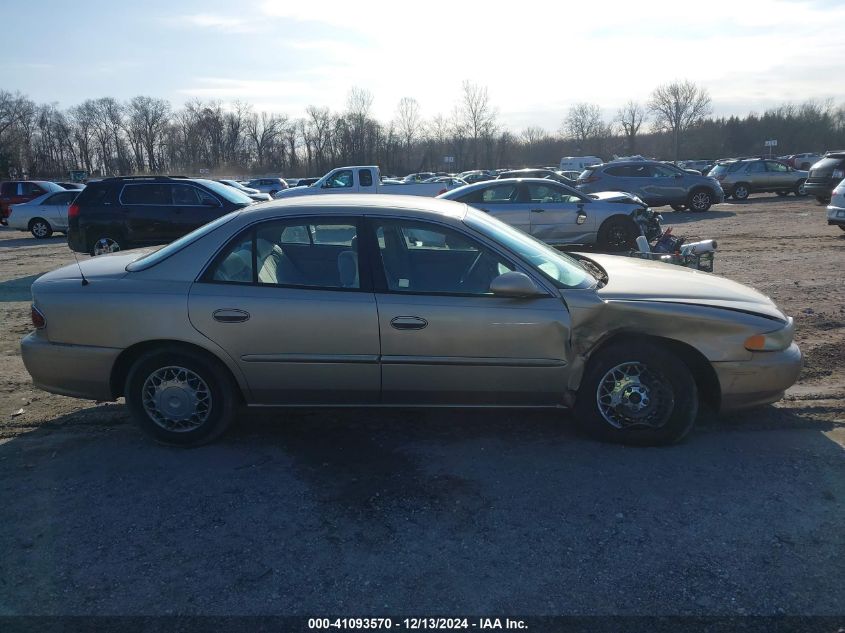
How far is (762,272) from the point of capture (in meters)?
9.95

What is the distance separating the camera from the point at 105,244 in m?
11.7

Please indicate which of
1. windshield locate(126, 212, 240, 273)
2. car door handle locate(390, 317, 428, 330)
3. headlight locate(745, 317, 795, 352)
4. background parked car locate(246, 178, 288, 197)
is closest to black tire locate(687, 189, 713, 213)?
headlight locate(745, 317, 795, 352)

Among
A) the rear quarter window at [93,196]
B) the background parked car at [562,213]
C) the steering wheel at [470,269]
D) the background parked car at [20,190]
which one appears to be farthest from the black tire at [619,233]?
the background parked car at [20,190]

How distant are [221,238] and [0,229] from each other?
29500 millimetres

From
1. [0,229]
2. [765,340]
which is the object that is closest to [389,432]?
[765,340]

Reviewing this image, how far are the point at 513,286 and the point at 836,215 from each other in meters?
12.1

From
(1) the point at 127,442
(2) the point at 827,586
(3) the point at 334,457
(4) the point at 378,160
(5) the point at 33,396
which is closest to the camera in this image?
(2) the point at 827,586

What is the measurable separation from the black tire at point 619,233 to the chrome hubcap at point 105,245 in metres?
9.07

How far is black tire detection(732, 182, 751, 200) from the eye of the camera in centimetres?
2716

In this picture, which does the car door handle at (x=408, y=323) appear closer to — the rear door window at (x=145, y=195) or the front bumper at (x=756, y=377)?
the front bumper at (x=756, y=377)

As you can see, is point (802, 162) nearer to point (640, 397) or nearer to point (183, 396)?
point (640, 397)

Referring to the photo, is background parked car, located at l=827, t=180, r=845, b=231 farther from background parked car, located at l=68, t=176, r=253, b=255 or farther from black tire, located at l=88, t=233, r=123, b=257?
black tire, located at l=88, t=233, r=123, b=257

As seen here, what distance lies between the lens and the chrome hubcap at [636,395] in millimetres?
4176

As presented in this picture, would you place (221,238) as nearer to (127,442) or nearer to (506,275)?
(127,442)
